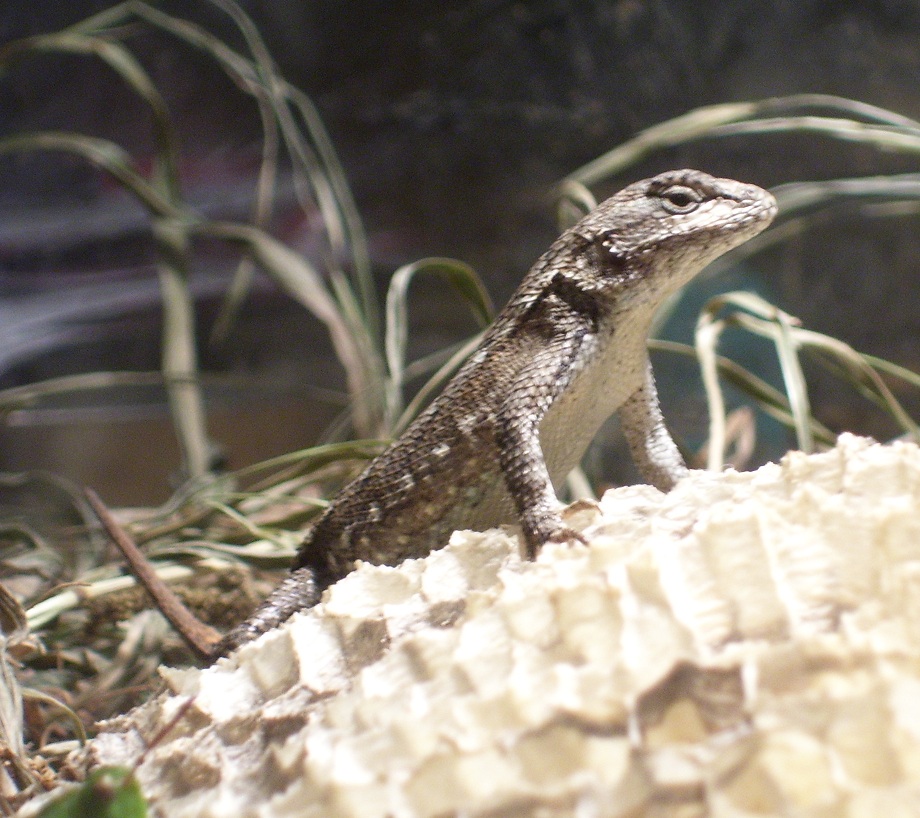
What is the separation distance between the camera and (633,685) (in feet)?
1.84

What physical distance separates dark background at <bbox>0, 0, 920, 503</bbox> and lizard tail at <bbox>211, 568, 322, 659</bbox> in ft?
2.90

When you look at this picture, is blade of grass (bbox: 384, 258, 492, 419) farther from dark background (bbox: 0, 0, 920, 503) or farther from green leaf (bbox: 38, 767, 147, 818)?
green leaf (bbox: 38, 767, 147, 818)

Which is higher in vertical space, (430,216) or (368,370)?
(430,216)

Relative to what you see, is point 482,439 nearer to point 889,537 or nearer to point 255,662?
point 255,662

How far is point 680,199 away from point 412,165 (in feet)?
5.17

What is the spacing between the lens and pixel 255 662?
85 centimetres

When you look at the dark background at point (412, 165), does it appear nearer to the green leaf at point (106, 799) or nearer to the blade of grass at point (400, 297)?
the blade of grass at point (400, 297)

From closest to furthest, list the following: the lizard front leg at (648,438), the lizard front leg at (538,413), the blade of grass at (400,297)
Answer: the lizard front leg at (538,413), the lizard front leg at (648,438), the blade of grass at (400,297)

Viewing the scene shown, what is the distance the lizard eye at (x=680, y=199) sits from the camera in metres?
1.18

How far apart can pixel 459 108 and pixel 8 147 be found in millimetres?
1277

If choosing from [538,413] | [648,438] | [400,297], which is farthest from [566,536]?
[400,297]

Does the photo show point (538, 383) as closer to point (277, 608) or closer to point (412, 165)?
point (277, 608)

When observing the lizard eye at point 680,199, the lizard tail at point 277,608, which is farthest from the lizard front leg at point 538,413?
the lizard tail at point 277,608

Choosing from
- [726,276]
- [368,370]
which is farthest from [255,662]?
[726,276]
